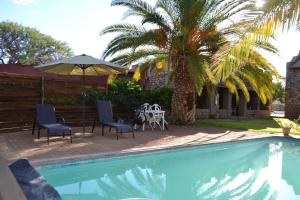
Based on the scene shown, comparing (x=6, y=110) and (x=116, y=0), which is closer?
(x=6, y=110)

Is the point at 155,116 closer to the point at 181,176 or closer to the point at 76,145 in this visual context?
the point at 76,145

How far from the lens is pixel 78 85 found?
47.1 ft

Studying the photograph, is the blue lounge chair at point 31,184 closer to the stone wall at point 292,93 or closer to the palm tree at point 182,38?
the palm tree at point 182,38

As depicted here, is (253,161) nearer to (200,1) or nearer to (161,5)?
(200,1)

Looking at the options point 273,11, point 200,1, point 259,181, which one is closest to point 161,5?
point 200,1

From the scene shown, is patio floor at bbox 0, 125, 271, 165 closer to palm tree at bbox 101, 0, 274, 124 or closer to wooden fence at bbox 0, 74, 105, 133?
wooden fence at bbox 0, 74, 105, 133

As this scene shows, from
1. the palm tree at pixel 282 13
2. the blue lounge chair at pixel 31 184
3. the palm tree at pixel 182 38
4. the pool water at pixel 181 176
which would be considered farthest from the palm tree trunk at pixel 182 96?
the blue lounge chair at pixel 31 184

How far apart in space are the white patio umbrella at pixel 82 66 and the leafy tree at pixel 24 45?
88.3 ft

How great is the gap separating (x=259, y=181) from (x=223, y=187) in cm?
113

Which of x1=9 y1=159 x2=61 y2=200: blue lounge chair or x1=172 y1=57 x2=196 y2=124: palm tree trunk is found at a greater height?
x1=172 y1=57 x2=196 y2=124: palm tree trunk

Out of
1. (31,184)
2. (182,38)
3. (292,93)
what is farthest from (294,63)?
(31,184)

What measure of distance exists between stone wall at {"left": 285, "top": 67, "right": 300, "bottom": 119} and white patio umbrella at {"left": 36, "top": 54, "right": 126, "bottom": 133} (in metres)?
16.9

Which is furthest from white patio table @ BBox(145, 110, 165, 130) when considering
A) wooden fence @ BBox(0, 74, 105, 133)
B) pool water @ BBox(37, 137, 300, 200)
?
pool water @ BBox(37, 137, 300, 200)

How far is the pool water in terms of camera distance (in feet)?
21.2
